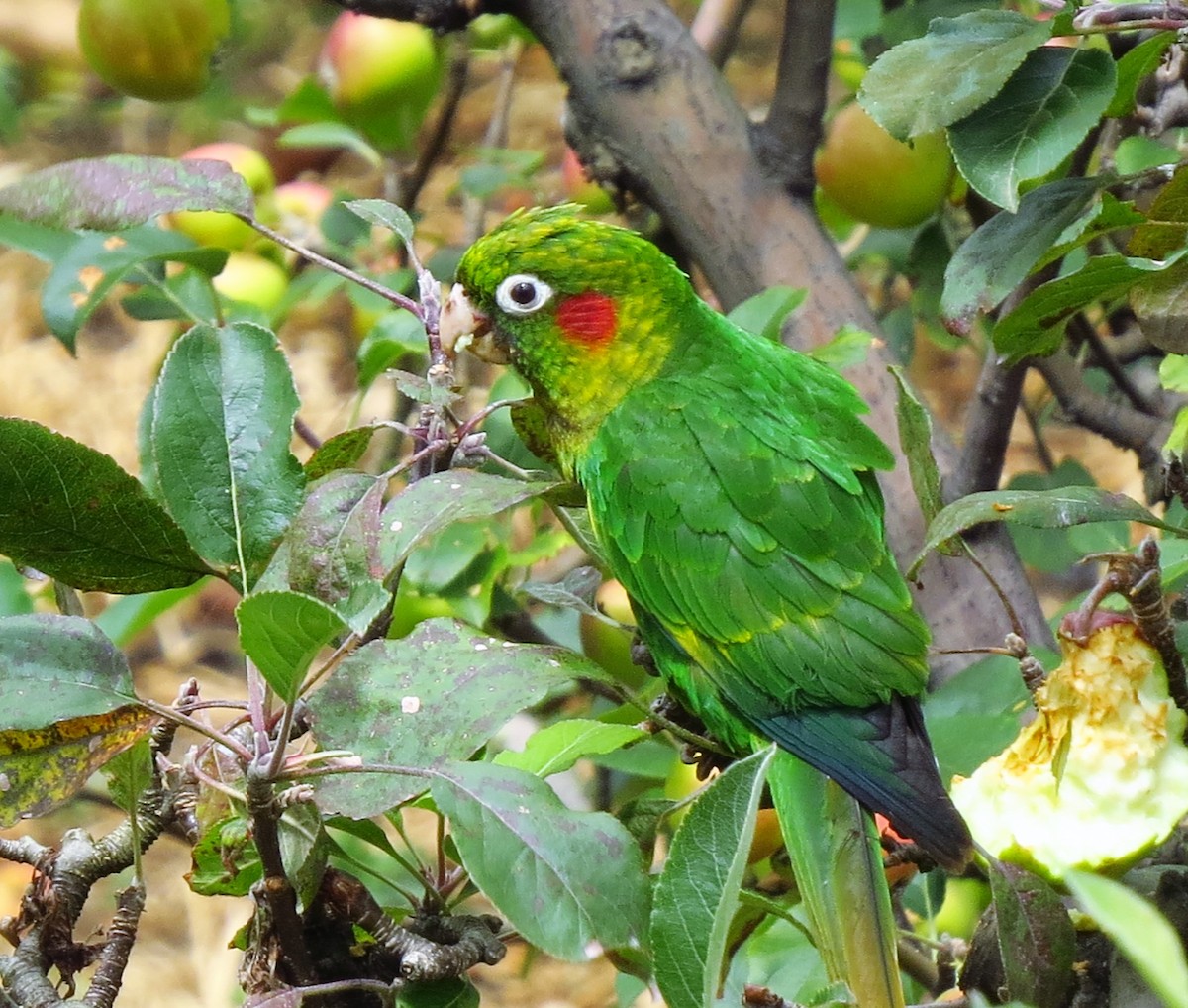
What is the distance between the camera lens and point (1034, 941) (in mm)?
597

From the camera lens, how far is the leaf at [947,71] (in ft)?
2.27

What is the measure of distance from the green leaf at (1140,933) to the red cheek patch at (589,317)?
27.3 inches

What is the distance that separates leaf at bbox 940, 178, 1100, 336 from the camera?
0.73 metres

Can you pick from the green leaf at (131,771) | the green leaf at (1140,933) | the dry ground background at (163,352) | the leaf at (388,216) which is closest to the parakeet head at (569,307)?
the leaf at (388,216)

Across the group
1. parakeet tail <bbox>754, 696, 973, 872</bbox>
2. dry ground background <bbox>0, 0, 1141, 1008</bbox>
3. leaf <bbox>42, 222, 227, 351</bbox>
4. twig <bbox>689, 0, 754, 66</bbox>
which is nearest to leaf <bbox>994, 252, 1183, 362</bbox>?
parakeet tail <bbox>754, 696, 973, 872</bbox>

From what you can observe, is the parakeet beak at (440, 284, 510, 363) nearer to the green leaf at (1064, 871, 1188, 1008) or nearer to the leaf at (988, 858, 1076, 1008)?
the leaf at (988, 858, 1076, 1008)

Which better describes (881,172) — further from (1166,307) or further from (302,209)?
→ (302,209)

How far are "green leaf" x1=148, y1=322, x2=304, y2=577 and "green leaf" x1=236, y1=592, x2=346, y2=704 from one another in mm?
123

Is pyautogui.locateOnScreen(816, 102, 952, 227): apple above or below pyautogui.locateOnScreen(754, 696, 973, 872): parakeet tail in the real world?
above

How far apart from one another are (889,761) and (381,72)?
38.4 inches

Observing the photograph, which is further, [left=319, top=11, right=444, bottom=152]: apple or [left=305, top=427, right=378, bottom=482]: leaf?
[left=319, top=11, right=444, bottom=152]: apple

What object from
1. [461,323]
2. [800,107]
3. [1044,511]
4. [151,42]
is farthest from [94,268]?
[1044,511]

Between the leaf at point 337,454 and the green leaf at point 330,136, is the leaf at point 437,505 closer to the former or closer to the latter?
the leaf at point 337,454

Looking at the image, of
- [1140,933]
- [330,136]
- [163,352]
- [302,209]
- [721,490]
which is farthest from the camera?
[163,352]
